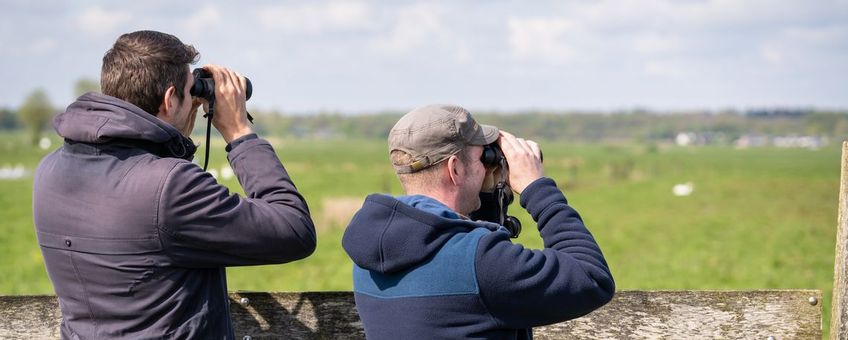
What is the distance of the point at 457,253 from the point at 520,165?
1.33ft

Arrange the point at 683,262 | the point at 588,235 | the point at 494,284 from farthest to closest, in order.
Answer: the point at 683,262 < the point at 588,235 < the point at 494,284

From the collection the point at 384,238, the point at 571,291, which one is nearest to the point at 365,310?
the point at 384,238

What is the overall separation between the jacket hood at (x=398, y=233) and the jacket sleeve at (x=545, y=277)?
5.1 inches

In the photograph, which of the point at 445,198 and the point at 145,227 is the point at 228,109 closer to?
the point at 145,227

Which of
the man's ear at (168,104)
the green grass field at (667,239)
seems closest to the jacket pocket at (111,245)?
the green grass field at (667,239)

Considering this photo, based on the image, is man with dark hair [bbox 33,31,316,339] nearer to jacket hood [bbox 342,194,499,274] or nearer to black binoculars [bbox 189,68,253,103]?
black binoculars [bbox 189,68,253,103]

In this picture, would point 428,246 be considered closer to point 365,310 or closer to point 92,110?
point 365,310

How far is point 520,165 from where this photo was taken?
2.59m

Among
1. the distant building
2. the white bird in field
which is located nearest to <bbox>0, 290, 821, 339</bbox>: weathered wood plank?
the white bird in field

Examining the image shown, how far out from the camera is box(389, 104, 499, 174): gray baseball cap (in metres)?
2.48

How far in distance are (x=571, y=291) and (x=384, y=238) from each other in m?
0.53

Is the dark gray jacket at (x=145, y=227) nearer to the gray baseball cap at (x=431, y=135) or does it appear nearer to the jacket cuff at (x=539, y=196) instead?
the gray baseball cap at (x=431, y=135)

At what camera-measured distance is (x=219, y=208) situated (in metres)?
2.41

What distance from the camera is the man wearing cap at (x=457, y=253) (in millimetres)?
2311
